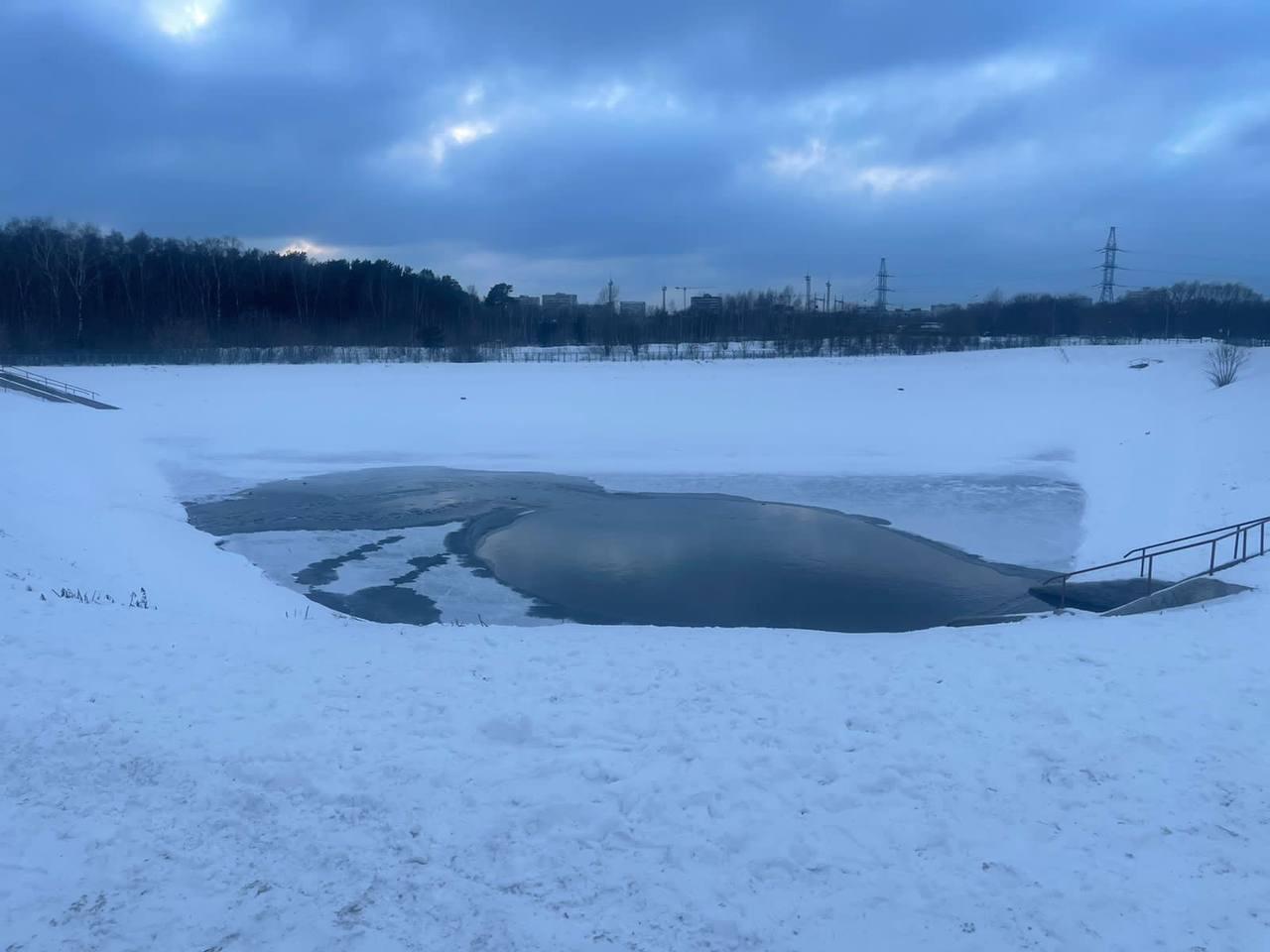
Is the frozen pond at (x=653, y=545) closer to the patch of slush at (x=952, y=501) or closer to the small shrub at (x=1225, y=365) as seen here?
the patch of slush at (x=952, y=501)

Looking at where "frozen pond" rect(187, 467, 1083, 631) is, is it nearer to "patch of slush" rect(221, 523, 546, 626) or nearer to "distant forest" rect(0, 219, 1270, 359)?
"patch of slush" rect(221, 523, 546, 626)

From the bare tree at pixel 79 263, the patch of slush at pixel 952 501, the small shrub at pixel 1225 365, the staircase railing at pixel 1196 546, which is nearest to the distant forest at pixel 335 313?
the bare tree at pixel 79 263

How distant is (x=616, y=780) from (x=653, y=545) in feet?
33.6

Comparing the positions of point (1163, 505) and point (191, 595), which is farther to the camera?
point (1163, 505)

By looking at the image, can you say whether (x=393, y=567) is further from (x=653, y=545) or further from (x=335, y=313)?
(x=335, y=313)

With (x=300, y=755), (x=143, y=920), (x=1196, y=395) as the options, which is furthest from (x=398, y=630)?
(x=1196, y=395)

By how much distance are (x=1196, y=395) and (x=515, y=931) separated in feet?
137

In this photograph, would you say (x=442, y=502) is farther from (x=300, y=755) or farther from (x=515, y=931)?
(x=515, y=931)

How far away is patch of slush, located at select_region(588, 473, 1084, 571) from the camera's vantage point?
53.4 ft

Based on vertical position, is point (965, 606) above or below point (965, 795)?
below

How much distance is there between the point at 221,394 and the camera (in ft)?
131

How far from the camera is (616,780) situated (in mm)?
5324

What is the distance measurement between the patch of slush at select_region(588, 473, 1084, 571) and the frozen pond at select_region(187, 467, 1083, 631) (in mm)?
79

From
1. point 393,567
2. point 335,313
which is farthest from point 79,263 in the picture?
point 393,567
